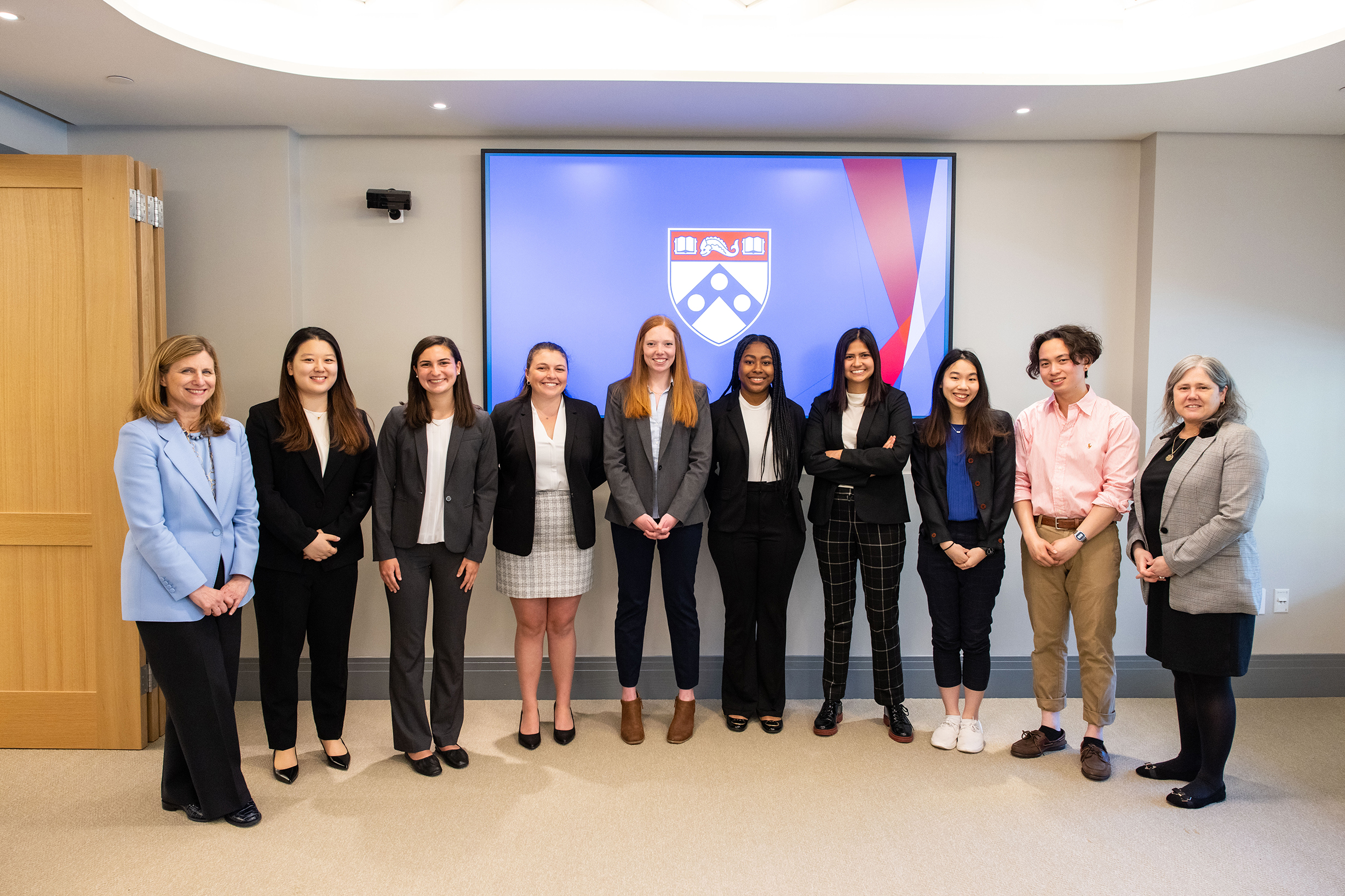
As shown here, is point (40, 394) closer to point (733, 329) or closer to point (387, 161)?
point (387, 161)

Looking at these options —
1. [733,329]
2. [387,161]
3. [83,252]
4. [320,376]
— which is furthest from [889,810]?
[83,252]

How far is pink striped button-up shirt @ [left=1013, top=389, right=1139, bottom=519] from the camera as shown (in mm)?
2961

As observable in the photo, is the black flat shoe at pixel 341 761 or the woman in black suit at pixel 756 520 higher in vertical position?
the woman in black suit at pixel 756 520

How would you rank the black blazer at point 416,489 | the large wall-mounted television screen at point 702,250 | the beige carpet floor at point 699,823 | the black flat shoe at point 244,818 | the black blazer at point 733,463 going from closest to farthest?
the beige carpet floor at point 699,823 → the black flat shoe at point 244,818 → the black blazer at point 416,489 → the black blazer at point 733,463 → the large wall-mounted television screen at point 702,250

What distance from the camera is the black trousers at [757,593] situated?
3270 millimetres

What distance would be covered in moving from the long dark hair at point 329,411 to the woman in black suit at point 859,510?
6.19ft

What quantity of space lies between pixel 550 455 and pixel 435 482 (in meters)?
0.48

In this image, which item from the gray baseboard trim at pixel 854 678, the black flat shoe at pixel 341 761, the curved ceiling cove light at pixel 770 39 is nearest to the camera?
the black flat shoe at pixel 341 761

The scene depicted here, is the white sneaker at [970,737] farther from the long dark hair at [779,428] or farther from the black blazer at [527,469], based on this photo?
the black blazer at [527,469]

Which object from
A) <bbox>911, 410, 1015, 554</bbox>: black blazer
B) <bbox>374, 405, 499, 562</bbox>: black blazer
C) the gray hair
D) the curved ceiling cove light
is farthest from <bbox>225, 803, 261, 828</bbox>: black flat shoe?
the gray hair

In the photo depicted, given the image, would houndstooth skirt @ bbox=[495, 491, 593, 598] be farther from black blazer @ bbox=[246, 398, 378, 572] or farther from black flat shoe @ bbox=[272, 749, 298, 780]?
black flat shoe @ bbox=[272, 749, 298, 780]

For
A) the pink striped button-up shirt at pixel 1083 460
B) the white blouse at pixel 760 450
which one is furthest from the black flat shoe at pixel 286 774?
the pink striped button-up shirt at pixel 1083 460

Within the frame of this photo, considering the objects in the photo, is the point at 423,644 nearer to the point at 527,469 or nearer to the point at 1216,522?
the point at 527,469

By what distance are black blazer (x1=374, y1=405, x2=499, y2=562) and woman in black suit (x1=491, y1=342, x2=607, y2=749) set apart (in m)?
0.15
